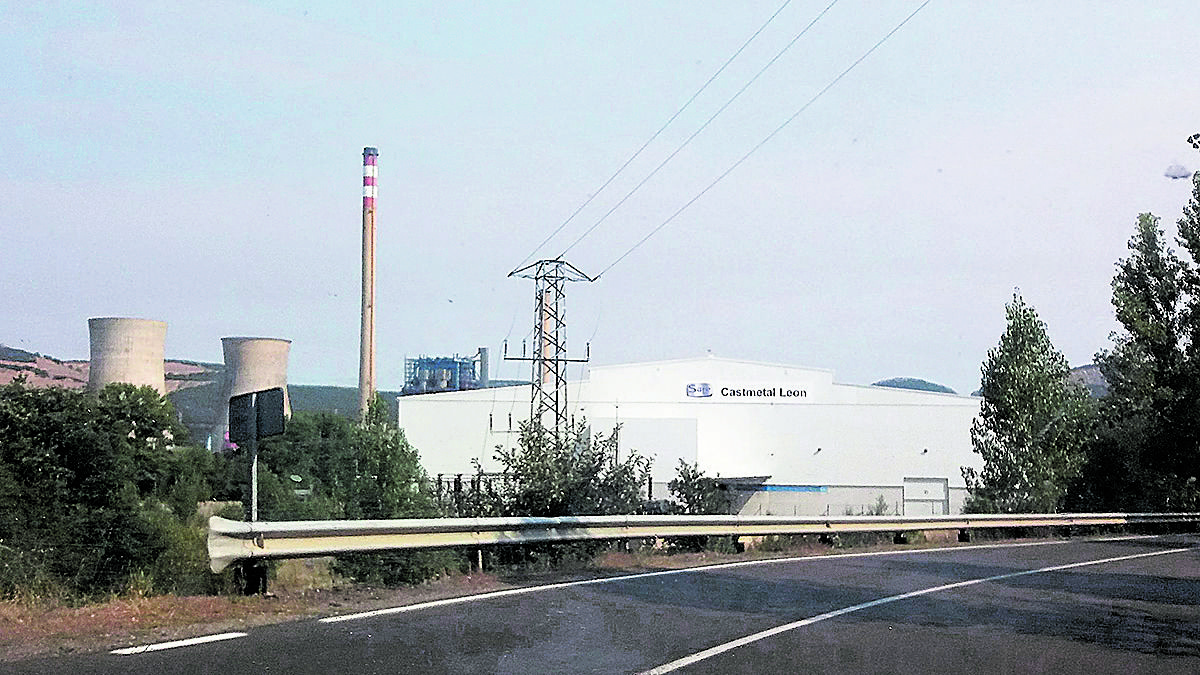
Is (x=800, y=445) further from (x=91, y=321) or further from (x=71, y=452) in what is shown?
(x=71, y=452)

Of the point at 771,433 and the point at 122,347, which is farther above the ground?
the point at 122,347

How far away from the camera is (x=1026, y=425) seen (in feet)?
158

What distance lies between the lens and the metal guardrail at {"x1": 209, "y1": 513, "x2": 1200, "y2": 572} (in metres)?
10.9

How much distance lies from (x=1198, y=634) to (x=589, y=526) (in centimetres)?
774

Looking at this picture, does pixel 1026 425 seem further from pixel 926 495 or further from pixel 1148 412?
pixel 926 495

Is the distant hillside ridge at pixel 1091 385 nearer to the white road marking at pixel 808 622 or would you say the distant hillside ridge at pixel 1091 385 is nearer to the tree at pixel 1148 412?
the tree at pixel 1148 412

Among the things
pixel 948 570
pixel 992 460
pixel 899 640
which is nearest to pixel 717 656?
pixel 899 640

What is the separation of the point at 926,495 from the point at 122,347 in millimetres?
40771

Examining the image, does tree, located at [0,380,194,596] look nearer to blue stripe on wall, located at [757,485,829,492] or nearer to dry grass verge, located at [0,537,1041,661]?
dry grass verge, located at [0,537,1041,661]

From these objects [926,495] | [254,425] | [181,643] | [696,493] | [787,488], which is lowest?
[926,495]

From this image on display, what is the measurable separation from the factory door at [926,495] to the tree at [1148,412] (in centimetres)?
974

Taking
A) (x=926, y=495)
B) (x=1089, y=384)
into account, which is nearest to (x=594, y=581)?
(x=926, y=495)

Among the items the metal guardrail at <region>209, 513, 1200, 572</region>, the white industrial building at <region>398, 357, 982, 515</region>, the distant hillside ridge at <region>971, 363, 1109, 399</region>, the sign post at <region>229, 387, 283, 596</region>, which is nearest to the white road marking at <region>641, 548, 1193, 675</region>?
the metal guardrail at <region>209, 513, 1200, 572</region>

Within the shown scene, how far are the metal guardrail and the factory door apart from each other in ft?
126
